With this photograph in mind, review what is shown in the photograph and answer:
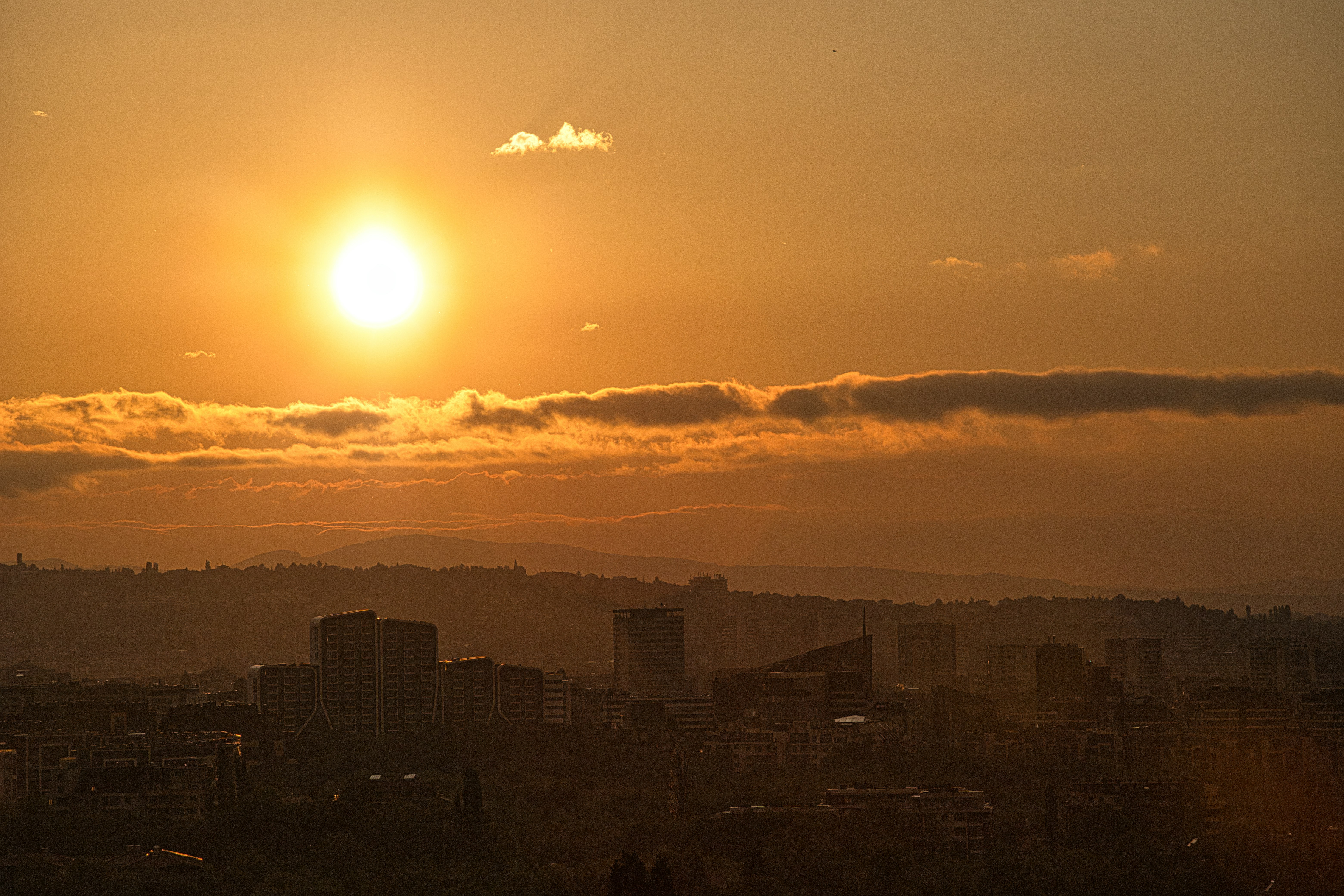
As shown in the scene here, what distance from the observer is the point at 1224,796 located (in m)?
49.5

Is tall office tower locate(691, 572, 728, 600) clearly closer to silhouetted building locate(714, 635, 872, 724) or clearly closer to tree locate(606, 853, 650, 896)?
silhouetted building locate(714, 635, 872, 724)

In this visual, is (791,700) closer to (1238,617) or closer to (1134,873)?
(1134,873)

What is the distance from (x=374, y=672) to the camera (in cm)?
7725

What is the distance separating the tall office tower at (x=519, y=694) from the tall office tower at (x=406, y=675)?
2.52m

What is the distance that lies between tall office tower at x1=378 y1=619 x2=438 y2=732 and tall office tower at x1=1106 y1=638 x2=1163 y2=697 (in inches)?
1808

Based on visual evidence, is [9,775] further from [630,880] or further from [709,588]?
[709,588]

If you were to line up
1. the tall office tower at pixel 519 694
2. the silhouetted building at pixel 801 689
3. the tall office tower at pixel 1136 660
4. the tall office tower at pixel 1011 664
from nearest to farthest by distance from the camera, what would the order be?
the tall office tower at pixel 519 694 → the silhouetted building at pixel 801 689 → the tall office tower at pixel 1011 664 → the tall office tower at pixel 1136 660

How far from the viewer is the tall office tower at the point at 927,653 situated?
121 m

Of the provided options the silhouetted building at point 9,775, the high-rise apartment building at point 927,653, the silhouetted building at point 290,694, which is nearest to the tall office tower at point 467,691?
the silhouetted building at point 290,694

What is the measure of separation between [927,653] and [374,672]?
53373mm

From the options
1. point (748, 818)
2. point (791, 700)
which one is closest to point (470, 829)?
point (748, 818)

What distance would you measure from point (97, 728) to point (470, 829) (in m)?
24.6

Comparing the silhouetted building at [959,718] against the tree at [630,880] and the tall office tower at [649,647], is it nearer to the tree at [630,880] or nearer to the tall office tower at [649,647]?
the tall office tower at [649,647]

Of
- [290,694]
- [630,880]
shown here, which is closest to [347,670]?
[290,694]
